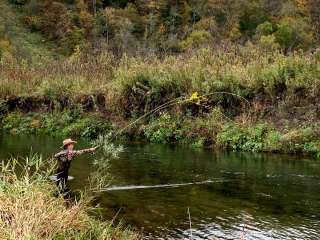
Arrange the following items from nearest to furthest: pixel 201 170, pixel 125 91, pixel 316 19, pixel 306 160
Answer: pixel 201 170 < pixel 306 160 < pixel 125 91 < pixel 316 19

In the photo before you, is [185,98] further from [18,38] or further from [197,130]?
[18,38]

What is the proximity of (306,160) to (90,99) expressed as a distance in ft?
51.0

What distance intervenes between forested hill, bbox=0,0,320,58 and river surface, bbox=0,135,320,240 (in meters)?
46.1

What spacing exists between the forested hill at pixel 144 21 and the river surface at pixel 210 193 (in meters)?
46.1

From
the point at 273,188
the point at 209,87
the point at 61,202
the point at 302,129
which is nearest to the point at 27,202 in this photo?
the point at 61,202

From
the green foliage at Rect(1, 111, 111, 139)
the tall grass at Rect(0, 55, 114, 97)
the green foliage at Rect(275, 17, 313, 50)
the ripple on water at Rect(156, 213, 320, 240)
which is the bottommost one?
the green foliage at Rect(1, 111, 111, 139)

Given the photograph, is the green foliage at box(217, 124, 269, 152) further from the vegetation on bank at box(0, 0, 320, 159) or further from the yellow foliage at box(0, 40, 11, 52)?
the yellow foliage at box(0, 40, 11, 52)

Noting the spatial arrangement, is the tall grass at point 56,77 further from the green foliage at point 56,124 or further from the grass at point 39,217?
the grass at point 39,217

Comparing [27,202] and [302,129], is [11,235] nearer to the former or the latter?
[27,202]

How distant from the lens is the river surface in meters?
12.6

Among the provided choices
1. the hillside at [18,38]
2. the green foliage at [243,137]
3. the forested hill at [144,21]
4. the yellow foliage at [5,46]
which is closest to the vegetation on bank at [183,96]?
the green foliage at [243,137]

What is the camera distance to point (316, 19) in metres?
74.6

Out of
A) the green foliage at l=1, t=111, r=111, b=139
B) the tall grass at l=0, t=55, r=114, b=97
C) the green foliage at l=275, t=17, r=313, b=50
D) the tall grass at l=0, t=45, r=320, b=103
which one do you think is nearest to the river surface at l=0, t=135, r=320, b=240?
the tall grass at l=0, t=45, r=320, b=103

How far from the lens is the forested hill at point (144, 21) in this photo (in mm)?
71688
